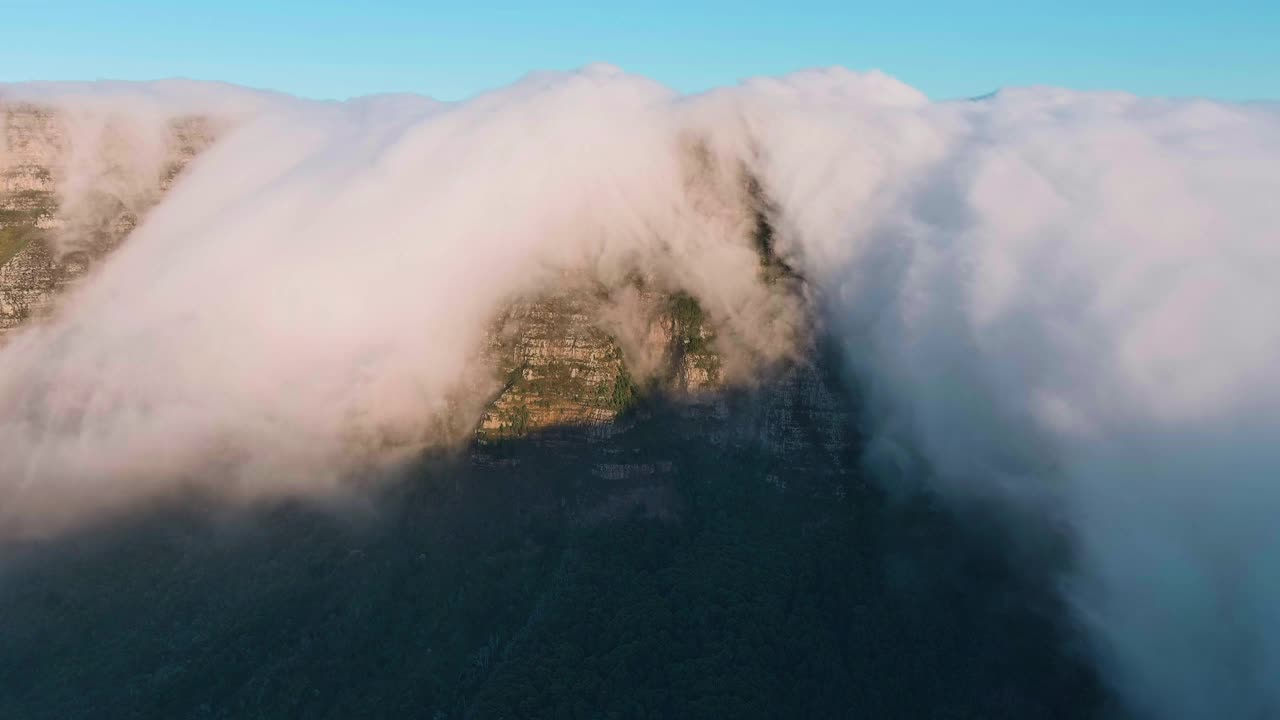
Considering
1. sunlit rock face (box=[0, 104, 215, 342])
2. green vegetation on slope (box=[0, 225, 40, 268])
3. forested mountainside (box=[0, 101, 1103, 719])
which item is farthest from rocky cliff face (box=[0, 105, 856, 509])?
green vegetation on slope (box=[0, 225, 40, 268])

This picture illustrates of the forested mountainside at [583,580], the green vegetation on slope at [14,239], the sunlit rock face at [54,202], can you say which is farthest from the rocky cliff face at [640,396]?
the green vegetation on slope at [14,239]

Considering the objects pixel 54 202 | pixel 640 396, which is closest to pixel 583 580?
pixel 640 396

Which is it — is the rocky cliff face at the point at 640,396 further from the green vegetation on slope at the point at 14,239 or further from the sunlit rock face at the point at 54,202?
the green vegetation on slope at the point at 14,239

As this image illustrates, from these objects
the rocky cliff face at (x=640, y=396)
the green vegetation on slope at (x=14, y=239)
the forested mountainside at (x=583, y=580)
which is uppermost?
the green vegetation on slope at (x=14, y=239)

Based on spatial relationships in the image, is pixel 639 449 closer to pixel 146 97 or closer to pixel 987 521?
pixel 987 521

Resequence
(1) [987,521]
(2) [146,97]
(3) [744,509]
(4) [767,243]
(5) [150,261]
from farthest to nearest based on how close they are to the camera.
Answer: (2) [146,97] → (5) [150,261] → (4) [767,243] → (3) [744,509] → (1) [987,521]

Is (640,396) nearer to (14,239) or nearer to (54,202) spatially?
(54,202)

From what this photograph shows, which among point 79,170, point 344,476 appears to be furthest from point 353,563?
point 79,170

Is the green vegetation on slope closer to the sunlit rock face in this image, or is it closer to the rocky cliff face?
the sunlit rock face
